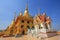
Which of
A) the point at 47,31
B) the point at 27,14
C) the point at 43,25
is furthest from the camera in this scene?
the point at 27,14

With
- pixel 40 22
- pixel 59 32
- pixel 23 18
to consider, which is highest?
pixel 23 18

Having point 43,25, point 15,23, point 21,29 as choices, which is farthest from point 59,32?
point 15,23

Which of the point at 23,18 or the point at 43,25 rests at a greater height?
the point at 23,18

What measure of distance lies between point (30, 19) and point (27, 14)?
0.77 m

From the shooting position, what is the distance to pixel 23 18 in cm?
1683

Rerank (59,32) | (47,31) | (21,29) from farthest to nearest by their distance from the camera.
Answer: (21,29) < (59,32) < (47,31)

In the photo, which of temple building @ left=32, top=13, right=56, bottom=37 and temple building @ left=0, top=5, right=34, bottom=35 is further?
temple building @ left=0, top=5, right=34, bottom=35

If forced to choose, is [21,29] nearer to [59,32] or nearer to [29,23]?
[29,23]

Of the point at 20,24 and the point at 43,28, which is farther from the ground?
the point at 20,24

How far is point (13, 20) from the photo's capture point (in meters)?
17.9

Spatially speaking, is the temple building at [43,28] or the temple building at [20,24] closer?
the temple building at [43,28]

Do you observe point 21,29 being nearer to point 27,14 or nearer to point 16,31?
point 16,31

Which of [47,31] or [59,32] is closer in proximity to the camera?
[47,31]

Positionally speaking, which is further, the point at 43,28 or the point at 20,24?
the point at 20,24
